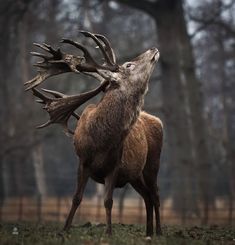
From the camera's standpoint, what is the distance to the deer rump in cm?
977

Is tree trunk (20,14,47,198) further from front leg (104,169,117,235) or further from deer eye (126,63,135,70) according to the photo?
front leg (104,169,117,235)

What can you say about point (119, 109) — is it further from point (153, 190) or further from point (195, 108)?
point (195, 108)

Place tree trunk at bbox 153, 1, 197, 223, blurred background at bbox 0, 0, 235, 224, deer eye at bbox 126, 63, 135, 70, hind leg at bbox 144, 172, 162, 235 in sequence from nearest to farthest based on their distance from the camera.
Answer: deer eye at bbox 126, 63, 135, 70 < hind leg at bbox 144, 172, 162, 235 < blurred background at bbox 0, 0, 235, 224 < tree trunk at bbox 153, 1, 197, 223

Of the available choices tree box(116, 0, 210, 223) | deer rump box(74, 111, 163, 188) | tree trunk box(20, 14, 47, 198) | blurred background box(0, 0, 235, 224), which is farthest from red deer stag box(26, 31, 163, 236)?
tree trunk box(20, 14, 47, 198)

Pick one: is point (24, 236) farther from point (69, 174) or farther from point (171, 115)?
point (69, 174)

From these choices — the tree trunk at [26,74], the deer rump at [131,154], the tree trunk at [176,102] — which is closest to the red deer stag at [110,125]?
the deer rump at [131,154]

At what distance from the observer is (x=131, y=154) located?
34.1 ft

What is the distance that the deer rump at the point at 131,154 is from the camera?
32.1 feet

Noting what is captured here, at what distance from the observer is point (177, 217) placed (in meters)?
23.6

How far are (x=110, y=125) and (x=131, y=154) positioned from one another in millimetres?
820

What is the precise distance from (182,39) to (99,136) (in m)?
17.9

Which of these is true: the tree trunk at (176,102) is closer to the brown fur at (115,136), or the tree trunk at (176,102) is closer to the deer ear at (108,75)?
the brown fur at (115,136)

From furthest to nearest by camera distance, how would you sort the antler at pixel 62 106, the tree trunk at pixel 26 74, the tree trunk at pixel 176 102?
the tree trunk at pixel 26 74 → the tree trunk at pixel 176 102 → the antler at pixel 62 106

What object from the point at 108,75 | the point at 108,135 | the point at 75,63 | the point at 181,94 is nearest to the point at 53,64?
the point at 75,63
